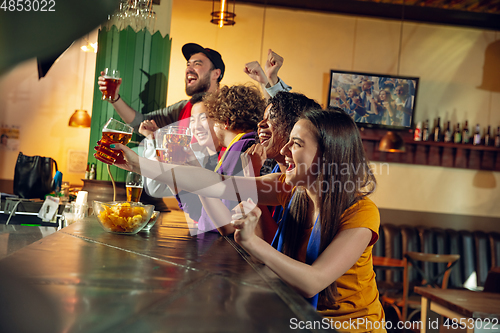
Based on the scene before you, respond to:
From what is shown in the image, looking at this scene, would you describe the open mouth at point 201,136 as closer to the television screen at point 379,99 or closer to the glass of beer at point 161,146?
the glass of beer at point 161,146

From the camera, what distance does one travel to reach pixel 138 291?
31.0 inches

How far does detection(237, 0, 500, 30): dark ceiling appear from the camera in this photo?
15.8 feet

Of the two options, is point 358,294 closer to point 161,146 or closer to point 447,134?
point 161,146

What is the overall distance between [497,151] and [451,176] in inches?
24.4

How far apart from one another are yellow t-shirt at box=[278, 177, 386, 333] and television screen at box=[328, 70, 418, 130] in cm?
378

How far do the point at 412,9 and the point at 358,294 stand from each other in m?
4.56

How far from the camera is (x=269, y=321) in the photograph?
0.69 metres

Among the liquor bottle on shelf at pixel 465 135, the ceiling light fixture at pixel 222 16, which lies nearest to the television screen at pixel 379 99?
the liquor bottle on shelf at pixel 465 135

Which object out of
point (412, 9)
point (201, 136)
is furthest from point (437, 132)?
point (201, 136)

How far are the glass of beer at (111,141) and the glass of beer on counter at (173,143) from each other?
22cm

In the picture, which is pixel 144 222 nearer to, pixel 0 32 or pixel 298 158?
pixel 298 158

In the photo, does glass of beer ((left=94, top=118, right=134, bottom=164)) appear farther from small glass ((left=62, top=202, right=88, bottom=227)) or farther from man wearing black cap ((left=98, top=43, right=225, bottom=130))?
man wearing black cap ((left=98, top=43, right=225, bottom=130))

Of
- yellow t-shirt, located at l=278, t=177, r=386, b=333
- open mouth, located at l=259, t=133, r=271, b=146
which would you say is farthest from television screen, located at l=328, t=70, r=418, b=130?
yellow t-shirt, located at l=278, t=177, r=386, b=333

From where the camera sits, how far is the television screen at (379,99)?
4.88 meters
